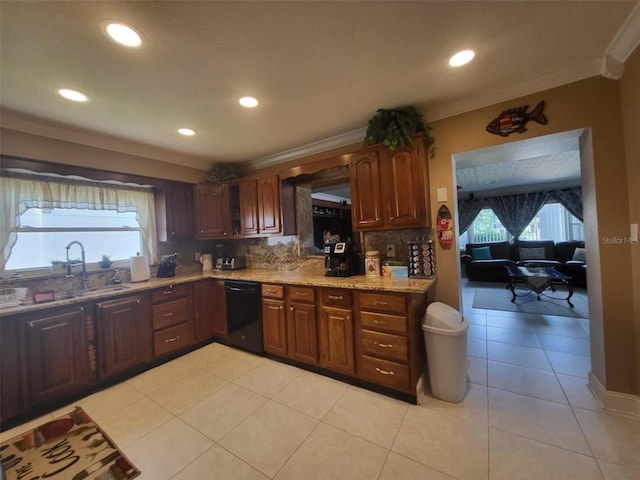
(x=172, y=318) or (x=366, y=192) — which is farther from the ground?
(x=366, y=192)

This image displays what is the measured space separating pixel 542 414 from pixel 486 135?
7.34 ft

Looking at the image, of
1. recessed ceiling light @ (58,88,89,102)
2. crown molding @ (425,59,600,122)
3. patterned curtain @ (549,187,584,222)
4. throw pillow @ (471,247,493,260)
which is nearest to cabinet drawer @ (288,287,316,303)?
crown molding @ (425,59,600,122)

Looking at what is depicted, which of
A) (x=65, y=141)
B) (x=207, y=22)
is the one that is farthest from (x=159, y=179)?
(x=207, y=22)

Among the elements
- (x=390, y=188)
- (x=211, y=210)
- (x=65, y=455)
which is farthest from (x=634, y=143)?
(x=65, y=455)

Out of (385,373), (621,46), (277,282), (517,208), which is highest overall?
(621,46)

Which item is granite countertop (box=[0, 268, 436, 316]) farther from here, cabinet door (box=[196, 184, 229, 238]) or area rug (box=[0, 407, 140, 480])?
area rug (box=[0, 407, 140, 480])

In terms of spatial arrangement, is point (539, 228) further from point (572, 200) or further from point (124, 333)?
point (124, 333)

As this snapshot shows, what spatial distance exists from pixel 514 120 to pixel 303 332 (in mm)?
2696

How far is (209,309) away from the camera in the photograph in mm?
3236

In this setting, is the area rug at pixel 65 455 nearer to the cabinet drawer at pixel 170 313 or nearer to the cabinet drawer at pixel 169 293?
the cabinet drawer at pixel 170 313

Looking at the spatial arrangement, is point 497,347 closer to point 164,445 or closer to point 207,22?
point 164,445

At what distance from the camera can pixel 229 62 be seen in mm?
1617

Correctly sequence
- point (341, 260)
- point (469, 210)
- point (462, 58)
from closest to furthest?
1. point (462, 58)
2. point (341, 260)
3. point (469, 210)

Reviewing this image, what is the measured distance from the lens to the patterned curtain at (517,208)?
21.3 ft
